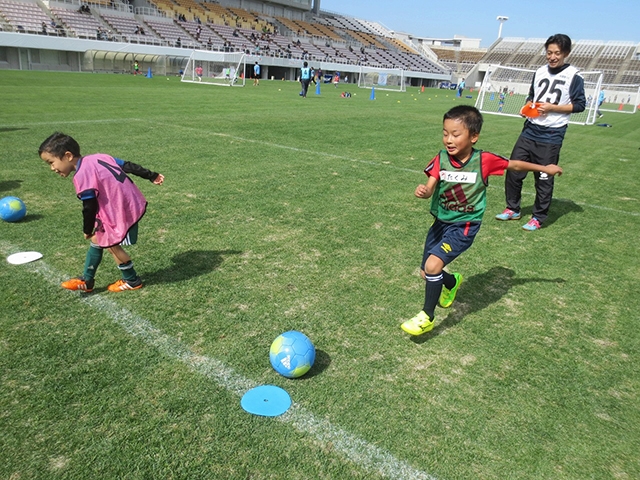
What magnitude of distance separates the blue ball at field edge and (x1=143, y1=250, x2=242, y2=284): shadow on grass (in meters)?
2.09

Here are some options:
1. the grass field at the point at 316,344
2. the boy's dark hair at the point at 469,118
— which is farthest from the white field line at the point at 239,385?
the boy's dark hair at the point at 469,118

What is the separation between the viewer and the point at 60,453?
2291 mm

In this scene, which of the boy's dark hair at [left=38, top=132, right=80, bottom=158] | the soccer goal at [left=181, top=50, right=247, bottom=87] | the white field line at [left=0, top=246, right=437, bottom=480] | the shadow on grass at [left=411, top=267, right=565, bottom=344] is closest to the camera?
the white field line at [left=0, top=246, right=437, bottom=480]

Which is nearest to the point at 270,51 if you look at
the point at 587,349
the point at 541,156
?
the point at 541,156

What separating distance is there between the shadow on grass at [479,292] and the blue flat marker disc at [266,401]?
1205 millimetres

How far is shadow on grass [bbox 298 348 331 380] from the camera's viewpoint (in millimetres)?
3013

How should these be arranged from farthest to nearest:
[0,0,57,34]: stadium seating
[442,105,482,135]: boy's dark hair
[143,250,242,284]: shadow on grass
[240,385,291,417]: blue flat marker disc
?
1. [0,0,57,34]: stadium seating
2. [143,250,242,284]: shadow on grass
3. [442,105,482,135]: boy's dark hair
4. [240,385,291,417]: blue flat marker disc

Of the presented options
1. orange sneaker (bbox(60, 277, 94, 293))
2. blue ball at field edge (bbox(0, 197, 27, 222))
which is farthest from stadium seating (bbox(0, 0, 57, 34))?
orange sneaker (bbox(60, 277, 94, 293))

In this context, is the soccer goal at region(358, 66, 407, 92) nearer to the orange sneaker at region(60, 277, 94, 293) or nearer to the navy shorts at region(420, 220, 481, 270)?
the navy shorts at region(420, 220, 481, 270)

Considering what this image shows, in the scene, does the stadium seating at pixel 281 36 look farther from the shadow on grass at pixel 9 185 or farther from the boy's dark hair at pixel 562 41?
the boy's dark hair at pixel 562 41

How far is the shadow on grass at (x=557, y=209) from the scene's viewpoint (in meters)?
6.80

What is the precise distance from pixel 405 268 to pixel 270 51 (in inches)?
2030

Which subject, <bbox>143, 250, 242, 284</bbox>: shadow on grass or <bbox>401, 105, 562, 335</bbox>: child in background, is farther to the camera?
<bbox>143, 250, 242, 284</bbox>: shadow on grass

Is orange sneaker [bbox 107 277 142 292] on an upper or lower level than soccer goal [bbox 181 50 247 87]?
lower
